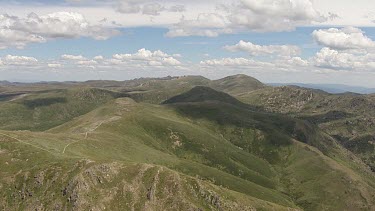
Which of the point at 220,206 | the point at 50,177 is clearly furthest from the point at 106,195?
the point at 220,206

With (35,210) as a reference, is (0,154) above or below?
above

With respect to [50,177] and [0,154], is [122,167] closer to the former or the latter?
[50,177]

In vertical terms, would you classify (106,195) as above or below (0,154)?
below

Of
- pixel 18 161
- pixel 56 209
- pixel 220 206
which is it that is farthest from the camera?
pixel 18 161

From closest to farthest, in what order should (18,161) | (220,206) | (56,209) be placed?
1. (56,209)
2. (220,206)
3. (18,161)

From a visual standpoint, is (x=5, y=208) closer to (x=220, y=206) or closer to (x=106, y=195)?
(x=106, y=195)

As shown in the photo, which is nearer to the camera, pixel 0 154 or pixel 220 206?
pixel 220 206

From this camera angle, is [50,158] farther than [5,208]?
Yes

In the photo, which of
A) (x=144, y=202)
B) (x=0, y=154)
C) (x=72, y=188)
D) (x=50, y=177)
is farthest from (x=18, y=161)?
(x=144, y=202)
